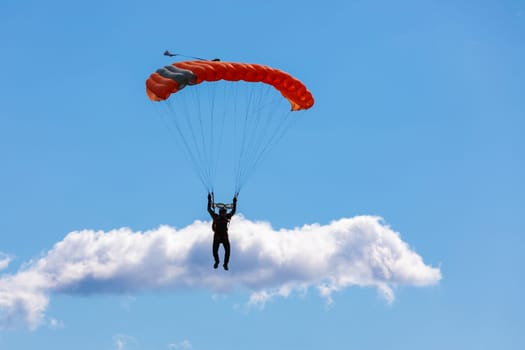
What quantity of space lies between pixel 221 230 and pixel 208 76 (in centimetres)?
624

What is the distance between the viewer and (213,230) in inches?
1789

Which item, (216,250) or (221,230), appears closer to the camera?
(221,230)

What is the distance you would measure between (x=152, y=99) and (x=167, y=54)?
1.90m

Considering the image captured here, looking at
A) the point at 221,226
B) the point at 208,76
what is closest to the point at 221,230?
the point at 221,226

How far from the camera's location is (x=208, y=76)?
153 ft

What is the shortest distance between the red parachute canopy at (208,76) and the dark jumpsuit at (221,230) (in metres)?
4.91

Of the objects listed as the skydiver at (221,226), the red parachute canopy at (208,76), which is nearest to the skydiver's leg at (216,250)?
the skydiver at (221,226)

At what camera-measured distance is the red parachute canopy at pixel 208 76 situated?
151 ft

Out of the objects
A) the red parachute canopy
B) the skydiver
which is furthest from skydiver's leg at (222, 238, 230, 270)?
the red parachute canopy

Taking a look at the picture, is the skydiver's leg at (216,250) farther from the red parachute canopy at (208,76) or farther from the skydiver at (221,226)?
the red parachute canopy at (208,76)

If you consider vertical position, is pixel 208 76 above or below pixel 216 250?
above

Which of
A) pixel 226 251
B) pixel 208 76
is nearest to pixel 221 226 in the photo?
pixel 226 251

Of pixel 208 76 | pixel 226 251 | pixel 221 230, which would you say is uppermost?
pixel 208 76

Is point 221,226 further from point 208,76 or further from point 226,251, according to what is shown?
point 208,76
